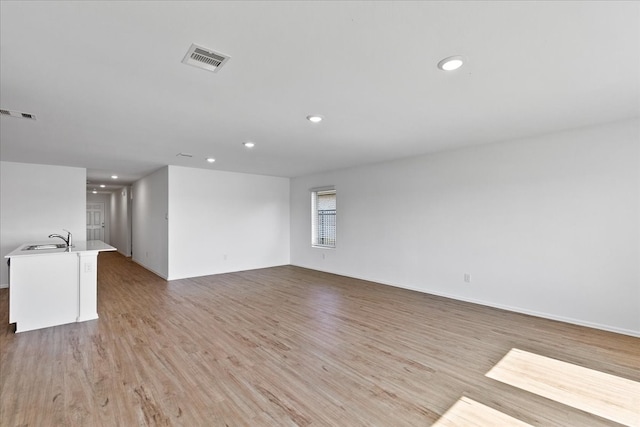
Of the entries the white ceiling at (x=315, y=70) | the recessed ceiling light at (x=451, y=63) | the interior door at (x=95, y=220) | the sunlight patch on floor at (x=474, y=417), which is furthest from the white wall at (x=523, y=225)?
the interior door at (x=95, y=220)

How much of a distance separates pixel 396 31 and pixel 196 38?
46.8 inches

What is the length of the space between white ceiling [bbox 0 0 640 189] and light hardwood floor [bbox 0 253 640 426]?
2390 millimetres

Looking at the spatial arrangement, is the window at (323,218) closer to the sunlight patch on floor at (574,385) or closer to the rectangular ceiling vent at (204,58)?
the sunlight patch on floor at (574,385)

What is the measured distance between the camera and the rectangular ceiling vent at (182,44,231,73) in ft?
6.14

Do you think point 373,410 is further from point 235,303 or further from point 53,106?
point 53,106

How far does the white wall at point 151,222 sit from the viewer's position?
245 inches

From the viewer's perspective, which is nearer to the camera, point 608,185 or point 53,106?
point 53,106

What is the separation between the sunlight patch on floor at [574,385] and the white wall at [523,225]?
145 centimetres

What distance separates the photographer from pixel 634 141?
129 inches

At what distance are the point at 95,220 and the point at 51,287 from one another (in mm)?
9835

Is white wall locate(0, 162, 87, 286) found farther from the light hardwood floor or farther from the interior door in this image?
the interior door

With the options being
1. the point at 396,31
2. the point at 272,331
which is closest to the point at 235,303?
the point at 272,331

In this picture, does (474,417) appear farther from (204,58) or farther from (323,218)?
(323,218)

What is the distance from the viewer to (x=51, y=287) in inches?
146
